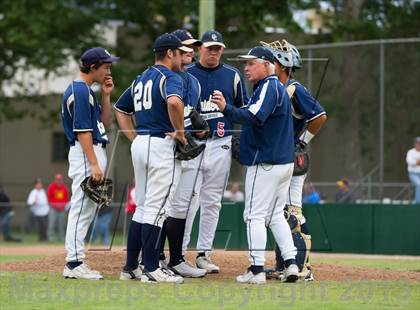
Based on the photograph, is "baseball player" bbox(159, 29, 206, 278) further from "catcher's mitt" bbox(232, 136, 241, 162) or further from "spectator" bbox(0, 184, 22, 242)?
"spectator" bbox(0, 184, 22, 242)

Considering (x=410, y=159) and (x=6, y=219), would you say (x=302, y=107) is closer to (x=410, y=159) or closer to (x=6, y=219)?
(x=410, y=159)

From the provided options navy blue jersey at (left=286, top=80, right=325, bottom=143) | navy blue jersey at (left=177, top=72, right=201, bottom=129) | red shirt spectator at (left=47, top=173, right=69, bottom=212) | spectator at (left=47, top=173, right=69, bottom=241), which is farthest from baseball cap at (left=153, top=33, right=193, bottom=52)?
red shirt spectator at (left=47, top=173, right=69, bottom=212)

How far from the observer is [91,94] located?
9953 millimetres

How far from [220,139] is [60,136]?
1215 inches

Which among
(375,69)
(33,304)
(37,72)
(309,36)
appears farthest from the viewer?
(37,72)

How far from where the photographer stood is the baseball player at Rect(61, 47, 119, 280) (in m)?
9.78

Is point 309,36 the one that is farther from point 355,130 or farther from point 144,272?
point 144,272

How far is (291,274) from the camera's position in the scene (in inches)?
385

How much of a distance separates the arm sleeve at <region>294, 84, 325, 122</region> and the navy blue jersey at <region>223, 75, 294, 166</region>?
0.47 metres

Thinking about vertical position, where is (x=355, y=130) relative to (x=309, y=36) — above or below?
below

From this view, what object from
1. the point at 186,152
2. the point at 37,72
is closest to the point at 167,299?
the point at 186,152

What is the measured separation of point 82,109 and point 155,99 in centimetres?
74

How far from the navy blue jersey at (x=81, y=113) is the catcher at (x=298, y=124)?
190cm

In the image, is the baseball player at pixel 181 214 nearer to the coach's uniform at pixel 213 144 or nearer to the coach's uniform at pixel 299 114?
the coach's uniform at pixel 213 144
